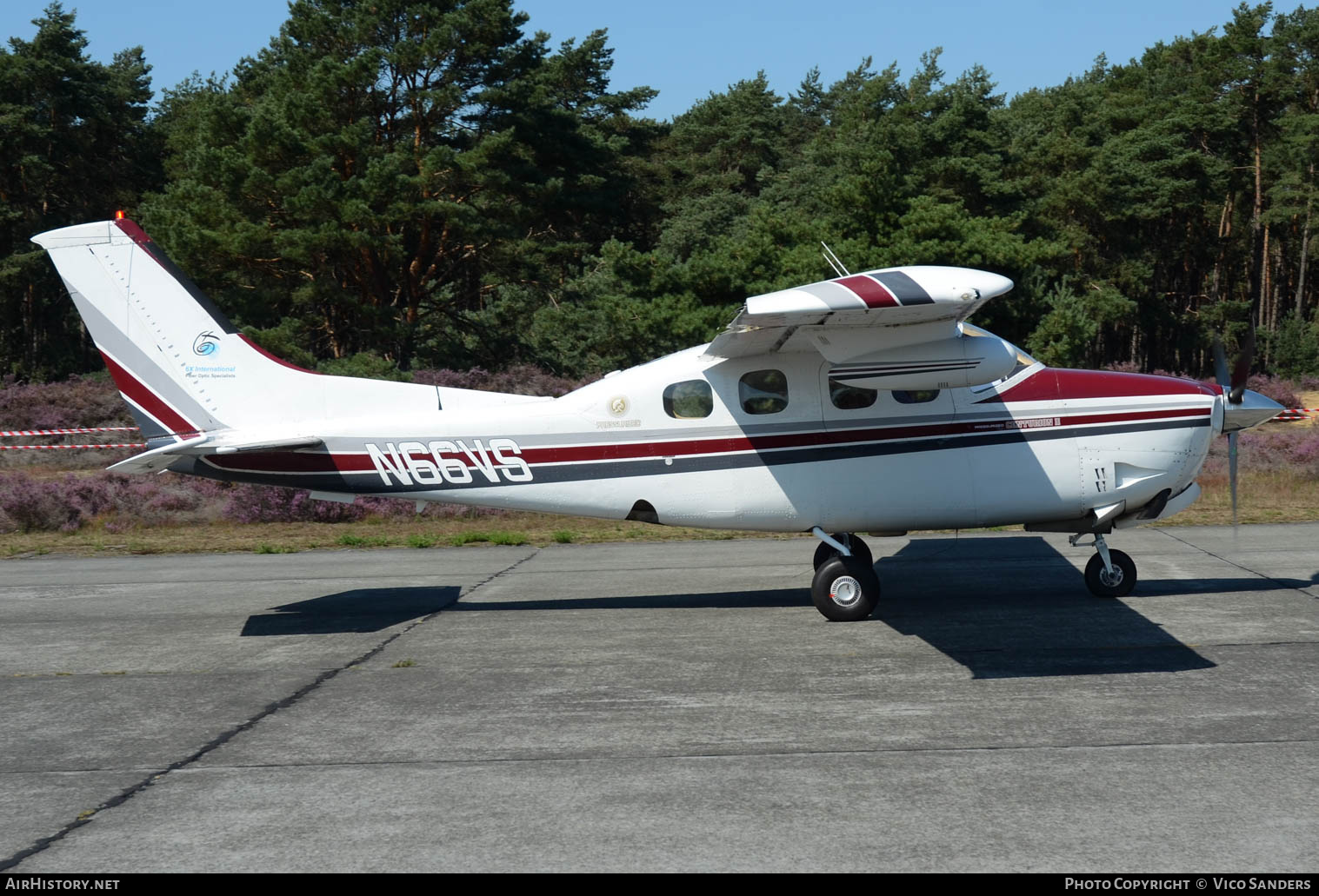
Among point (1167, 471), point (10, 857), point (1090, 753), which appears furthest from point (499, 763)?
point (1167, 471)

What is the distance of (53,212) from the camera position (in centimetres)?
5131

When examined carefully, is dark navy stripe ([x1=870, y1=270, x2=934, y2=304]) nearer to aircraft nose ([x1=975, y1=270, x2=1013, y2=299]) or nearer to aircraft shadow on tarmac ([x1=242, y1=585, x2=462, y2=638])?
aircraft nose ([x1=975, y1=270, x2=1013, y2=299])

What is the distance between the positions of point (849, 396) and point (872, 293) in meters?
2.14

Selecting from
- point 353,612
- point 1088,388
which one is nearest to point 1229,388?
point 1088,388

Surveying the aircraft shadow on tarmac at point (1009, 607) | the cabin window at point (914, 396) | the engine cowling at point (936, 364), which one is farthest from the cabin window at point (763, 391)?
the aircraft shadow on tarmac at point (1009, 607)

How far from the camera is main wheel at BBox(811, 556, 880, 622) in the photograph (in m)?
10.2

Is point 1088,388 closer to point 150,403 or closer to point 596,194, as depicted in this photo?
point 150,403

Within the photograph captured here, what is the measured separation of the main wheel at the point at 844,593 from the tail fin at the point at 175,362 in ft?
13.1

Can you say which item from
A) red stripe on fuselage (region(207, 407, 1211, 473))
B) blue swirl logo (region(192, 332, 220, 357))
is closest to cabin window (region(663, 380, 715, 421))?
red stripe on fuselage (region(207, 407, 1211, 473))

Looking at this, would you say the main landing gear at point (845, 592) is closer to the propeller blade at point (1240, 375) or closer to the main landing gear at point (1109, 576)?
the main landing gear at point (1109, 576)

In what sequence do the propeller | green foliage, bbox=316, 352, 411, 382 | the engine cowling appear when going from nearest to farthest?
the engine cowling → the propeller → green foliage, bbox=316, 352, 411, 382

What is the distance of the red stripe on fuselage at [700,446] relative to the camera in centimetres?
1043

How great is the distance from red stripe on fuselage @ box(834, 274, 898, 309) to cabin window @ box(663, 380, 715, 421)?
7.74 ft

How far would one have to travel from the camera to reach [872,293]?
841 centimetres
